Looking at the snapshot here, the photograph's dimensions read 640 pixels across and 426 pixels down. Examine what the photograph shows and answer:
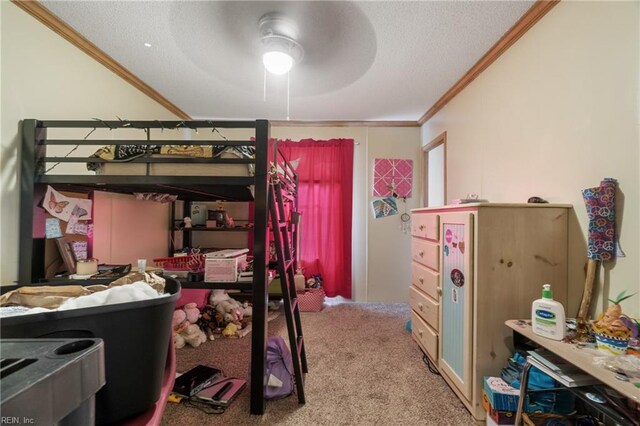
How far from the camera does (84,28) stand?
1.84m

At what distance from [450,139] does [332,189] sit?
1508 millimetres

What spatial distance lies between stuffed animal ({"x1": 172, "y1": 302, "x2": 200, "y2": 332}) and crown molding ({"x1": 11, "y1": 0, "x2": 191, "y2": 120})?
2.18m

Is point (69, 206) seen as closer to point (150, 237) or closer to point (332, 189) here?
point (150, 237)

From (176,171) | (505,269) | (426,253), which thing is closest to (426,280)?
(426,253)

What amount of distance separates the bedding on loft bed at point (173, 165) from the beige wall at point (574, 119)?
1796 millimetres

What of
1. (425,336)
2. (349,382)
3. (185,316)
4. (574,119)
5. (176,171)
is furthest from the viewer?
(185,316)

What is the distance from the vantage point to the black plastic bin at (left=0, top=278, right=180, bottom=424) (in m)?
0.56

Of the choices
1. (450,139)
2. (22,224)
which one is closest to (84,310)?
(22,224)

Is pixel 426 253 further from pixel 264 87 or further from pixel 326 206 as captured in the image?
pixel 264 87

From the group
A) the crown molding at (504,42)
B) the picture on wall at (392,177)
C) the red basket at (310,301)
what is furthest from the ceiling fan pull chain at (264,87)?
the red basket at (310,301)

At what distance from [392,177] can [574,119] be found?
2183 millimetres

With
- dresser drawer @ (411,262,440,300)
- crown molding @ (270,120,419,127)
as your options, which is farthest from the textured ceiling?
dresser drawer @ (411,262,440,300)

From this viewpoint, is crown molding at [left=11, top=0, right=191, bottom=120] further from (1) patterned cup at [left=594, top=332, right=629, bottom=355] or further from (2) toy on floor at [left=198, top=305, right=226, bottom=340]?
(1) patterned cup at [left=594, top=332, right=629, bottom=355]

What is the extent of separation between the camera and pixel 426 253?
2.11 meters
